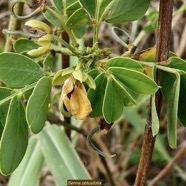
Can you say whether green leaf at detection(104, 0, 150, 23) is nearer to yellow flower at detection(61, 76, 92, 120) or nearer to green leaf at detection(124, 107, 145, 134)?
yellow flower at detection(61, 76, 92, 120)

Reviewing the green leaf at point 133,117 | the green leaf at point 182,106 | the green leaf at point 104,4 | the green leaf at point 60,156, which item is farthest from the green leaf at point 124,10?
the green leaf at point 133,117

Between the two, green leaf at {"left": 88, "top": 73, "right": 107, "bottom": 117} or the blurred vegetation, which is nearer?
green leaf at {"left": 88, "top": 73, "right": 107, "bottom": 117}

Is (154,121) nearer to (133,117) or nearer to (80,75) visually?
(80,75)

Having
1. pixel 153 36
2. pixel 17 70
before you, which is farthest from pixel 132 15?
pixel 153 36

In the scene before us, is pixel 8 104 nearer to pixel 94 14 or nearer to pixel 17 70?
pixel 17 70

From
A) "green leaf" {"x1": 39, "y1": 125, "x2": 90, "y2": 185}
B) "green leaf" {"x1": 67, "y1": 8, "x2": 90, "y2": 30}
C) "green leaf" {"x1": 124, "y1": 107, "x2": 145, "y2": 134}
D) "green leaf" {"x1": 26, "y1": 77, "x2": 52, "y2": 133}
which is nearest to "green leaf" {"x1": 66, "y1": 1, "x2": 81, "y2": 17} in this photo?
"green leaf" {"x1": 67, "y1": 8, "x2": 90, "y2": 30}

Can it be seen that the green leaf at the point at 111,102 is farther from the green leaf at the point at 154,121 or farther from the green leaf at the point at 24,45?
the green leaf at the point at 24,45
